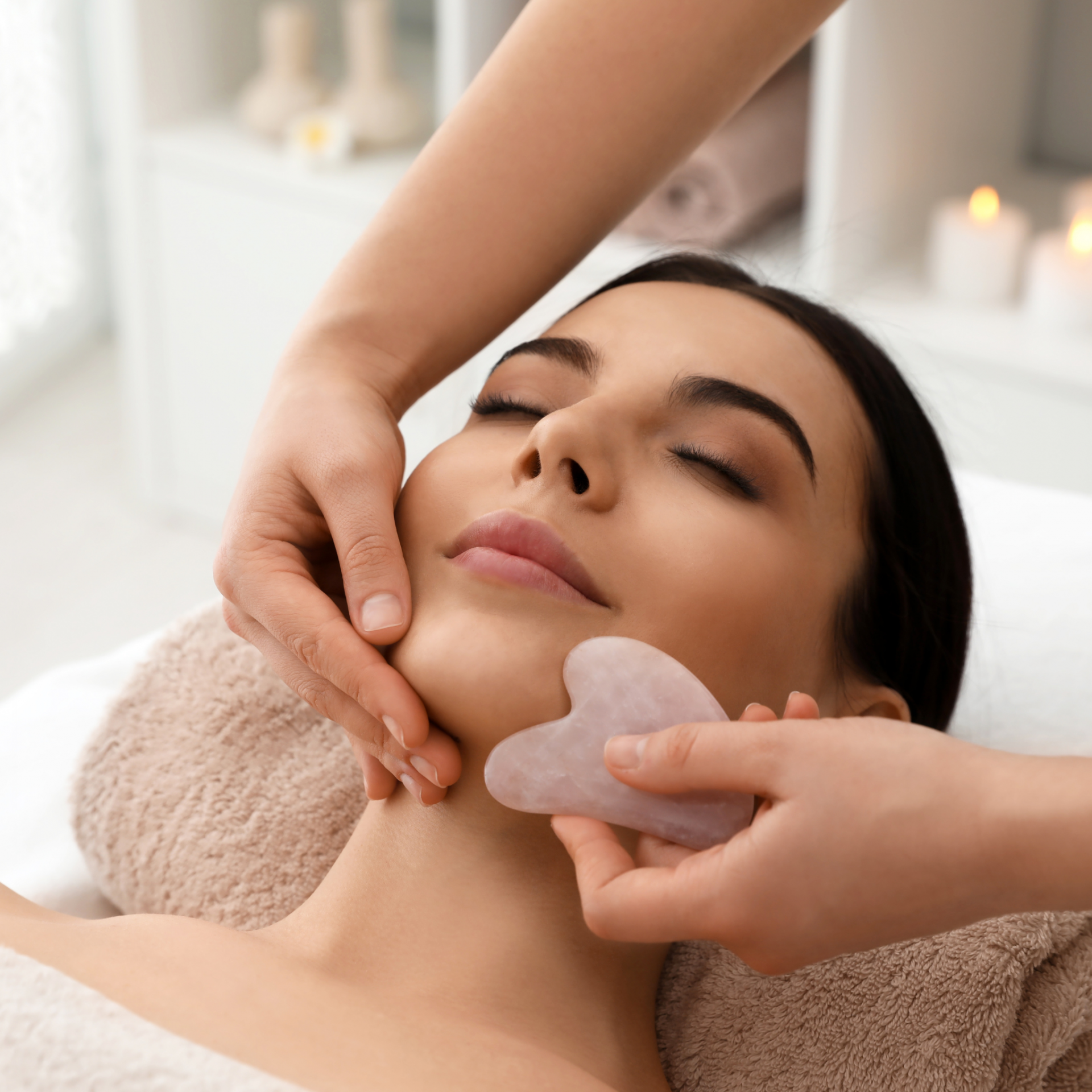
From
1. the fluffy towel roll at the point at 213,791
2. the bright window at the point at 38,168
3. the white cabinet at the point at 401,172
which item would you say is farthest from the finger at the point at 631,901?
the bright window at the point at 38,168

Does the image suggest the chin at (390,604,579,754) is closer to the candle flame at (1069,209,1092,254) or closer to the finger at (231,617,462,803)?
the finger at (231,617,462,803)

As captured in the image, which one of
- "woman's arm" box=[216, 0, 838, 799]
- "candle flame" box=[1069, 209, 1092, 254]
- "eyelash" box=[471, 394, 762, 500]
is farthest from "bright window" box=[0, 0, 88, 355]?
"eyelash" box=[471, 394, 762, 500]

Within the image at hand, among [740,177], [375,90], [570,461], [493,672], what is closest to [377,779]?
[493,672]

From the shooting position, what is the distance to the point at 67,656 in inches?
102

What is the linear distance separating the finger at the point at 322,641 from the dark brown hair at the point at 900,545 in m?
0.40

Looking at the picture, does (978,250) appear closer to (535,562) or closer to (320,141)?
(320,141)

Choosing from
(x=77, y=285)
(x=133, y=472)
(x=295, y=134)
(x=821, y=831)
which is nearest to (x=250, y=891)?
(x=821, y=831)

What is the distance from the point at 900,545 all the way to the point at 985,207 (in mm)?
1095

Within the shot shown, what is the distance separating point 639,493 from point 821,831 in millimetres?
339

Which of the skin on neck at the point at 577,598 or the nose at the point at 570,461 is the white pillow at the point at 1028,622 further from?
the nose at the point at 570,461

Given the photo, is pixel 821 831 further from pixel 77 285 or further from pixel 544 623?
pixel 77 285

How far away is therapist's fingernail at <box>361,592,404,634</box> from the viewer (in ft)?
3.09

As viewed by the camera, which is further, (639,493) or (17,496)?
(17,496)

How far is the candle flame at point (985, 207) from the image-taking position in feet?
6.71
